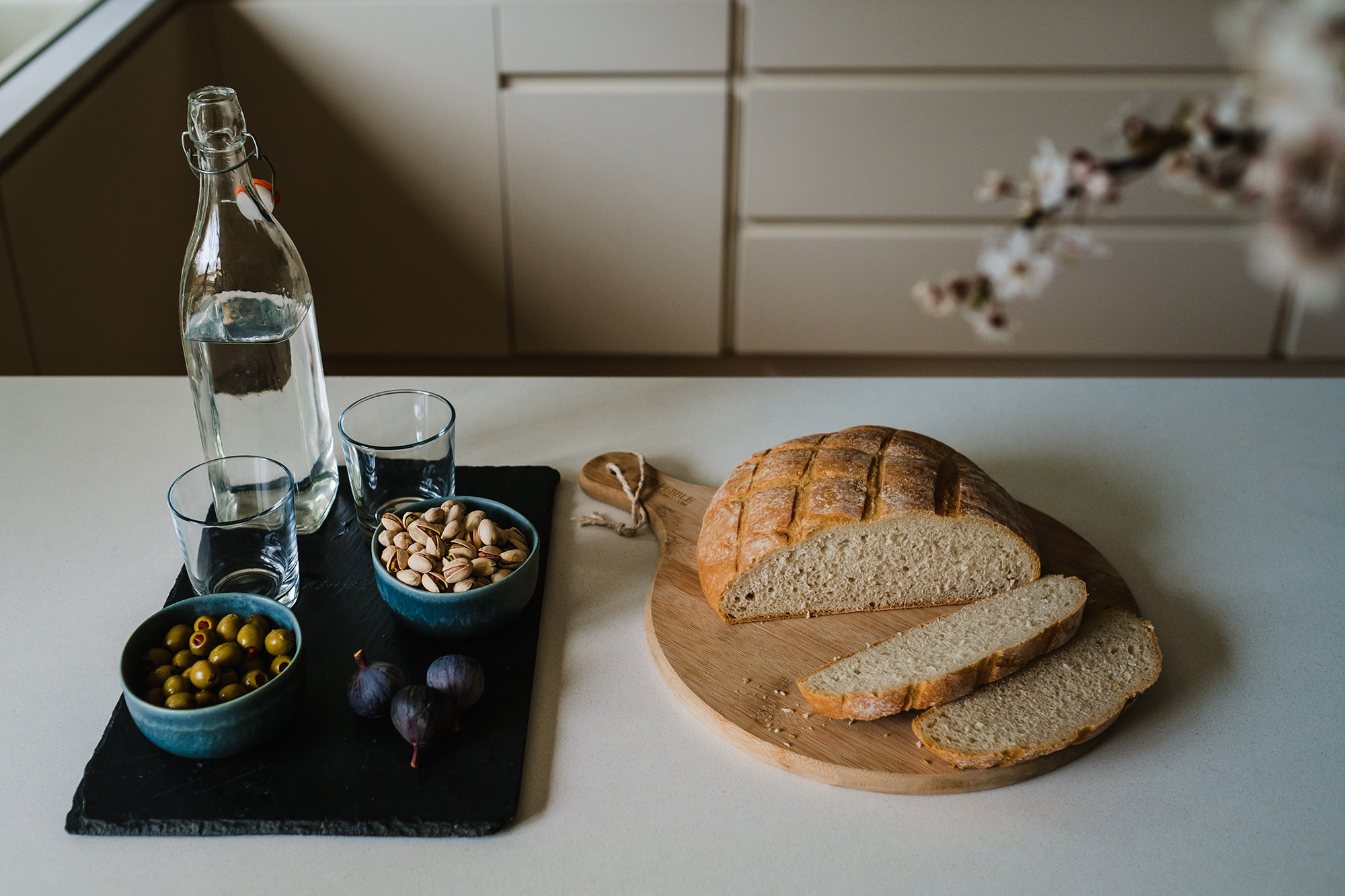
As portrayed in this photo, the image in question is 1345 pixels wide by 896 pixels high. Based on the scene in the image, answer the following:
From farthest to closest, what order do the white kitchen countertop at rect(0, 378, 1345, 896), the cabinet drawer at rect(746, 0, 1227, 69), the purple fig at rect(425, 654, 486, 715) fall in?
the cabinet drawer at rect(746, 0, 1227, 69) < the purple fig at rect(425, 654, 486, 715) < the white kitchen countertop at rect(0, 378, 1345, 896)

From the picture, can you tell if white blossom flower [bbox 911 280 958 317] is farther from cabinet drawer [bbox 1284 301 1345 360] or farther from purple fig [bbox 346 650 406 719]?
cabinet drawer [bbox 1284 301 1345 360]

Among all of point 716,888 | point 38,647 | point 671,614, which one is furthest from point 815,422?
point 38,647

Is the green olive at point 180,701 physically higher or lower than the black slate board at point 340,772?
higher

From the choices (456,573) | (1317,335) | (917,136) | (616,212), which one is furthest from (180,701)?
(1317,335)

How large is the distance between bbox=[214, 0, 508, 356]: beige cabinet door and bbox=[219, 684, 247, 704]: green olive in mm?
2000

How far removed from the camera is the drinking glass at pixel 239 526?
900 millimetres

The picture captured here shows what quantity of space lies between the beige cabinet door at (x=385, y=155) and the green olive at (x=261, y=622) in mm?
1927

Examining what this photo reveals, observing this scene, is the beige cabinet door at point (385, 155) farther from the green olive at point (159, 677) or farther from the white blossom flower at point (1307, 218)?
the white blossom flower at point (1307, 218)

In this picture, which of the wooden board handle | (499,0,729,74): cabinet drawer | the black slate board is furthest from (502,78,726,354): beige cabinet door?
the black slate board

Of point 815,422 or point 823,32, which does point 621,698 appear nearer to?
point 815,422

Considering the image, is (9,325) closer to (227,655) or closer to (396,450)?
(396,450)

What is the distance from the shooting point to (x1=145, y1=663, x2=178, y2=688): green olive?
801mm

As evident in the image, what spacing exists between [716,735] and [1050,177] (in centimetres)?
53

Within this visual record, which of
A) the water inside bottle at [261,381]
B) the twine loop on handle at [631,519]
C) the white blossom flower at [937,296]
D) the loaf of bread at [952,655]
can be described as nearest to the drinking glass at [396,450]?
the water inside bottle at [261,381]
